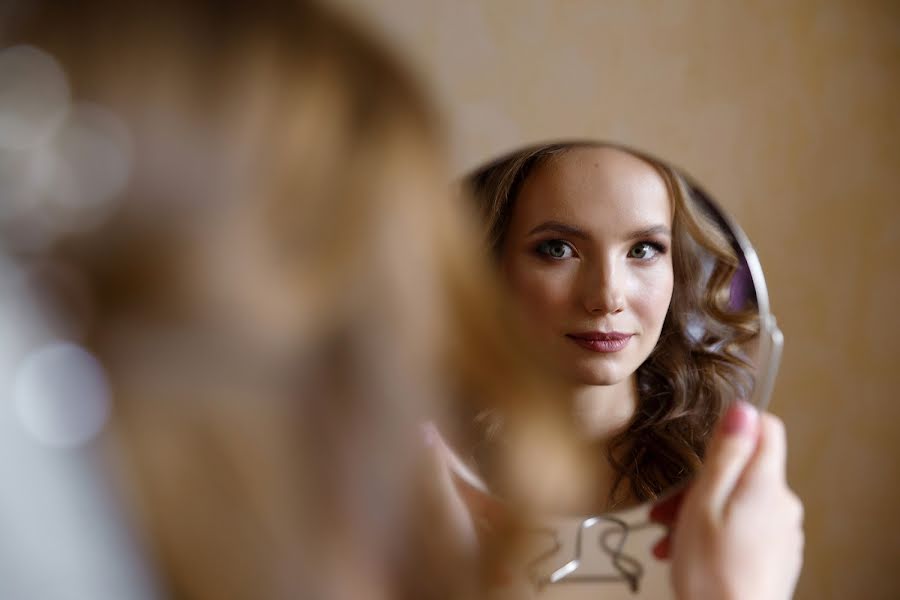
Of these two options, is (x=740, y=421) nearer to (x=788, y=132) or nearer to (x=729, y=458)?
(x=729, y=458)

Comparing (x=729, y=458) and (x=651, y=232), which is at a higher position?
(x=651, y=232)

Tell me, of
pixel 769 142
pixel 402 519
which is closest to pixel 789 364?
pixel 769 142

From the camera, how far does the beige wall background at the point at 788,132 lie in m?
0.74

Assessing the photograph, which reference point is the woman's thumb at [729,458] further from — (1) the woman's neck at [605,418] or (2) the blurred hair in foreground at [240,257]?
(2) the blurred hair in foreground at [240,257]

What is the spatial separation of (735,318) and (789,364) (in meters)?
0.39

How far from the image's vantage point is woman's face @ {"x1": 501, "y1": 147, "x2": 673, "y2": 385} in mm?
507

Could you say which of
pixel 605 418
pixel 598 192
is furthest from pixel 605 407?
pixel 598 192

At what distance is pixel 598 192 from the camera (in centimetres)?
51

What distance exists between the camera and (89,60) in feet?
0.93

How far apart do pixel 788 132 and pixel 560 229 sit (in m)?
0.40

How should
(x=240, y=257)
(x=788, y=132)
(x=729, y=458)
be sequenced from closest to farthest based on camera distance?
1. (x=240, y=257)
2. (x=729, y=458)
3. (x=788, y=132)

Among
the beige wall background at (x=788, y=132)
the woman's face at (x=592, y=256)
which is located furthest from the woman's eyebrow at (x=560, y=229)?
the beige wall background at (x=788, y=132)

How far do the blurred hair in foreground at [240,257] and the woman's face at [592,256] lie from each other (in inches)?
7.7

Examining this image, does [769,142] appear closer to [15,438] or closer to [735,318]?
[735,318]
